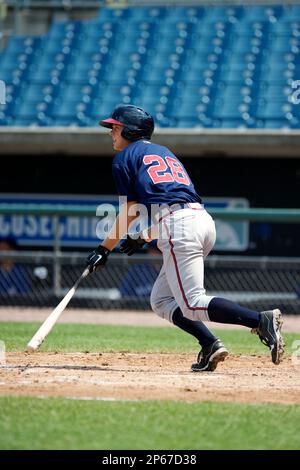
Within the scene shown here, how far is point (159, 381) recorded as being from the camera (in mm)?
5750

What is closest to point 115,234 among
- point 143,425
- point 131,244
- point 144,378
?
point 131,244

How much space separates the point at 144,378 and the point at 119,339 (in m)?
3.19

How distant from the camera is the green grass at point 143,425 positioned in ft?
13.0

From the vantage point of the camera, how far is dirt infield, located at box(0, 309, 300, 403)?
5.21 meters

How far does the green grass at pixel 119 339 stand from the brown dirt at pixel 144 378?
64 cm

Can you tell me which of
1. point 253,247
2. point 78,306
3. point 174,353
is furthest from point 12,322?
point 253,247

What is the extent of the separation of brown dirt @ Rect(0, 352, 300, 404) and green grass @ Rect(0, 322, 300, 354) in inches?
25.1

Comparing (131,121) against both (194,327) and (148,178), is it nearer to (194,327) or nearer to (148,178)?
(148,178)

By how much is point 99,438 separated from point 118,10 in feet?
51.5

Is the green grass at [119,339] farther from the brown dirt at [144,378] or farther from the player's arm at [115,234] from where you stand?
the player's arm at [115,234]

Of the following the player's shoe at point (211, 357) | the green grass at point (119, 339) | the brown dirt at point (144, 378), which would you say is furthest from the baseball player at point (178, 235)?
the green grass at point (119, 339)

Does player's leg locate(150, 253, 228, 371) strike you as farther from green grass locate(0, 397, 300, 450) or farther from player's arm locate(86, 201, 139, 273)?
green grass locate(0, 397, 300, 450)

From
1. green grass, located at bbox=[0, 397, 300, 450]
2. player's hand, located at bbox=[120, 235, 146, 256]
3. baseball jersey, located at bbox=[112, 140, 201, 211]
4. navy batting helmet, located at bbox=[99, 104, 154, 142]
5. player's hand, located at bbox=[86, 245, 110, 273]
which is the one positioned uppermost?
navy batting helmet, located at bbox=[99, 104, 154, 142]

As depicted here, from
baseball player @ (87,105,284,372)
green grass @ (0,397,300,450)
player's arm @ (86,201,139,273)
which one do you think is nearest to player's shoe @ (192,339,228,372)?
baseball player @ (87,105,284,372)
